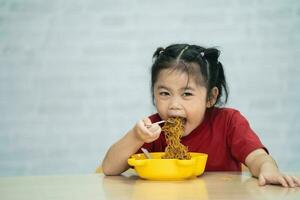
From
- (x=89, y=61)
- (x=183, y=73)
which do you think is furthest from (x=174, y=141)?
(x=89, y=61)

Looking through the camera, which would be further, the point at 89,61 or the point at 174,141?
the point at 89,61

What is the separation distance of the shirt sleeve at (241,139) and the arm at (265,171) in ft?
0.11

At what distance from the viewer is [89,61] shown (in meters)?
2.79

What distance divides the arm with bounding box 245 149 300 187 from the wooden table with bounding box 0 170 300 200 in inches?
0.7

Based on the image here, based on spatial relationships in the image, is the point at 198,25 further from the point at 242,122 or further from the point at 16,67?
the point at 242,122

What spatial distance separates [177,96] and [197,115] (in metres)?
0.10

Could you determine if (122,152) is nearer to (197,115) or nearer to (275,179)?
(197,115)

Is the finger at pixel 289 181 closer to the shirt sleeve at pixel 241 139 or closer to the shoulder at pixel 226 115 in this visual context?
the shirt sleeve at pixel 241 139

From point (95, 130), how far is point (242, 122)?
1314 mm

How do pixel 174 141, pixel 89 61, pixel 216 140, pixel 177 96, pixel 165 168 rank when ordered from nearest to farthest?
pixel 165 168 → pixel 174 141 → pixel 177 96 → pixel 216 140 → pixel 89 61

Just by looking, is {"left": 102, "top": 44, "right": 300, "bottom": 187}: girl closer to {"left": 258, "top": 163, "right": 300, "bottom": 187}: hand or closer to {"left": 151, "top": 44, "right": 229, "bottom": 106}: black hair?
{"left": 151, "top": 44, "right": 229, "bottom": 106}: black hair

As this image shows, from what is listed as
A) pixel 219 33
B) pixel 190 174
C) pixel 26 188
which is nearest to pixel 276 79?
pixel 219 33

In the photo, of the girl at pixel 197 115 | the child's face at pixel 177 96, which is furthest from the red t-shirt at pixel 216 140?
the child's face at pixel 177 96

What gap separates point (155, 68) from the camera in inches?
63.4
